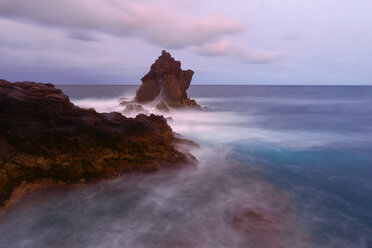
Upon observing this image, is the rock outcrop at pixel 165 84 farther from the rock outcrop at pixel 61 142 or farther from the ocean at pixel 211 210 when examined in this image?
the rock outcrop at pixel 61 142

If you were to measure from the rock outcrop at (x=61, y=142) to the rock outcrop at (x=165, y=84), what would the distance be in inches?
824

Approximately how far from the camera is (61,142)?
7258mm

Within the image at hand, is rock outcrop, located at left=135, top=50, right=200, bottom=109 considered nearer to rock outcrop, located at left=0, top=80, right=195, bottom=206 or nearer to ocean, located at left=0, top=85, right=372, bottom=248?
ocean, located at left=0, top=85, right=372, bottom=248

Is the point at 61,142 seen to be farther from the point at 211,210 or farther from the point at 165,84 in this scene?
the point at 165,84

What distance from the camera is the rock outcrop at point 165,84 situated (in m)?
29.6

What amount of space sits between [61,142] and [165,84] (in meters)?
23.3

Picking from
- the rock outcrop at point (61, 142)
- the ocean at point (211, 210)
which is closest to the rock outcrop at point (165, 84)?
the ocean at point (211, 210)

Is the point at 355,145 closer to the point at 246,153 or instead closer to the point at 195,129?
the point at 246,153

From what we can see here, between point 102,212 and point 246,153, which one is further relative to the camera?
point 246,153

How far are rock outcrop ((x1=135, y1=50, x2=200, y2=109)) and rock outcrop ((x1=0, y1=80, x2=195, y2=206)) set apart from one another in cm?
2092

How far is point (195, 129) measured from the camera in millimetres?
→ 17922

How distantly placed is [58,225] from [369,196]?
9777 millimetres

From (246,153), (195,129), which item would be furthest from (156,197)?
(195,129)

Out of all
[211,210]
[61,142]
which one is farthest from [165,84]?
[211,210]
